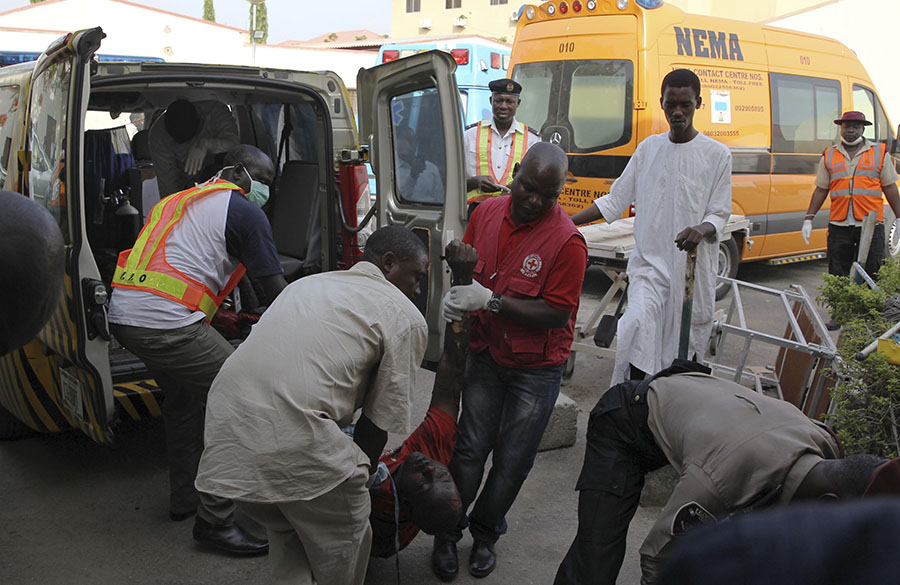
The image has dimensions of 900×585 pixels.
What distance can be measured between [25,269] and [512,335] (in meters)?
2.23

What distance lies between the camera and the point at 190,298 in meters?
3.35

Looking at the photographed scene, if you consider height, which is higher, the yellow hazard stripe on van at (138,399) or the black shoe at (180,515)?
the yellow hazard stripe on van at (138,399)

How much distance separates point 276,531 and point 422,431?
2.62ft

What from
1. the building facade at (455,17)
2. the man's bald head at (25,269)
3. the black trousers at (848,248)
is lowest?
the black trousers at (848,248)

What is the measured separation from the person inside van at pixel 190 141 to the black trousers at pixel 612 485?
3.66m

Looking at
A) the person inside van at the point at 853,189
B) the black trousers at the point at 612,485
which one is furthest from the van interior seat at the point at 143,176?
the person inside van at the point at 853,189

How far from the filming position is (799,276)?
10.2 m

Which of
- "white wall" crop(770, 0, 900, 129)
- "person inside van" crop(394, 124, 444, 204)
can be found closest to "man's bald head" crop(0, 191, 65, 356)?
"person inside van" crop(394, 124, 444, 204)

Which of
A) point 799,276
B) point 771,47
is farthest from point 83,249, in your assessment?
point 799,276

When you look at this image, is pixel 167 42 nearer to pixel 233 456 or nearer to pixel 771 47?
pixel 771 47

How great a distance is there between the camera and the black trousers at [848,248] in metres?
7.36

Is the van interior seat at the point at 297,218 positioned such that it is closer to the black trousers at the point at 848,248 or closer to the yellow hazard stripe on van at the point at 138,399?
the yellow hazard stripe on van at the point at 138,399

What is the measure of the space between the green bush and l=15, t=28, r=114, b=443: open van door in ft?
10.2

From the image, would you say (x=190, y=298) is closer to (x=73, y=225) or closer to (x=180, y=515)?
(x=73, y=225)
